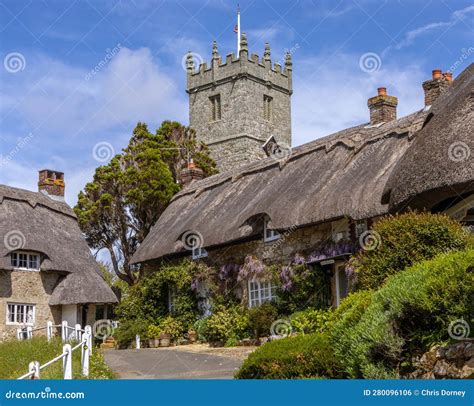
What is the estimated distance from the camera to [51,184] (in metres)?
34.0

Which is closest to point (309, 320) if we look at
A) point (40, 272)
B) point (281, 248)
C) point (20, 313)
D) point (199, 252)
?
point (281, 248)

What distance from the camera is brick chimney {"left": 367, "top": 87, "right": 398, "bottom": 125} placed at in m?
25.0

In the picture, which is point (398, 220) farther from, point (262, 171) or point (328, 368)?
point (262, 171)

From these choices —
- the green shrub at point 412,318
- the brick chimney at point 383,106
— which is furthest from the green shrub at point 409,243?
the brick chimney at point 383,106

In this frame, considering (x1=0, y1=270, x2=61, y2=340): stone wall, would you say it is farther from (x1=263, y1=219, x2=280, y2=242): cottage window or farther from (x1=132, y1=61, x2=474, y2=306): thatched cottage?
(x1=263, y1=219, x2=280, y2=242): cottage window

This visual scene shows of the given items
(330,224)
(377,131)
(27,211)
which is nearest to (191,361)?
(330,224)

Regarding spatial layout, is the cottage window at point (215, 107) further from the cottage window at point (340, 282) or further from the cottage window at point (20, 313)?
the cottage window at point (340, 282)

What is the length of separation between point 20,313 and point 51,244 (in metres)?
2.95

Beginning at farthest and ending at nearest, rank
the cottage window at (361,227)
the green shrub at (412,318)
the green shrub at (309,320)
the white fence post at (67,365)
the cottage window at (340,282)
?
the cottage window at (340,282) < the cottage window at (361,227) < the green shrub at (309,320) < the green shrub at (412,318) < the white fence post at (67,365)

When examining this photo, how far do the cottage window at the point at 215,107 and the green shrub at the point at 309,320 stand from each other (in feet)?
106

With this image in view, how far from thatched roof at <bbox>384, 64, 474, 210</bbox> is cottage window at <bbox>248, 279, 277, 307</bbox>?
748 centimetres

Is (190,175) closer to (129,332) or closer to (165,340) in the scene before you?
(129,332)

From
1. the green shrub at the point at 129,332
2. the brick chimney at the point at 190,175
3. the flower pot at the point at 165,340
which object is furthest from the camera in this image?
the brick chimney at the point at 190,175

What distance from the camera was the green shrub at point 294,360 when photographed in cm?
1027
